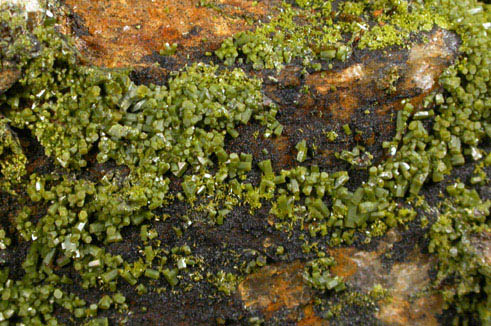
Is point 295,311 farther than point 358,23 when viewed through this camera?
No

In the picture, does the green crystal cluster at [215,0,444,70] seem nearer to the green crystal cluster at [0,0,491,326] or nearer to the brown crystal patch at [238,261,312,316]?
the green crystal cluster at [0,0,491,326]

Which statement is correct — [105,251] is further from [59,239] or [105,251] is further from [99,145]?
[99,145]

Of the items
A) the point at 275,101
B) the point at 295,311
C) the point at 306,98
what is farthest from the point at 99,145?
the point at 295,311

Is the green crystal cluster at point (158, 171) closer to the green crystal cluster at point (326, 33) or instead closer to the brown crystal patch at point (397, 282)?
the brown crystal patch at point (397, 282)

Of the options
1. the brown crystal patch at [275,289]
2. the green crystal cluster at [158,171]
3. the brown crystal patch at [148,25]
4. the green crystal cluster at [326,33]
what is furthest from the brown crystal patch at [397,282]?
the brown crystal patch at [148,25]

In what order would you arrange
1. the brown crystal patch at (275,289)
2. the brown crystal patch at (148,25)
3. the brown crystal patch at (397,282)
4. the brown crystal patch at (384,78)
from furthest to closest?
the brown crystal patch at (148,25)
the brown crystal patch at (384,78)
the brown crystal patch at (275,289)
the brown crystal patch at (397,282)

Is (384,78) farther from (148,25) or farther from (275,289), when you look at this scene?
(148,25)

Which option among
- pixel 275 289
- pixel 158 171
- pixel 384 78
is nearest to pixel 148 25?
pixel 158 171
